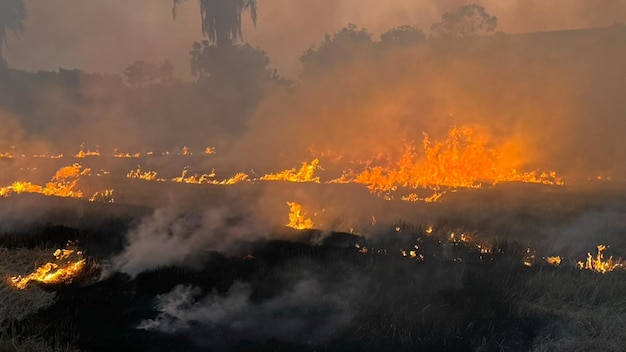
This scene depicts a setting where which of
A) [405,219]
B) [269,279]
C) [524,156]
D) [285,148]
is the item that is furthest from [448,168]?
[269,279]

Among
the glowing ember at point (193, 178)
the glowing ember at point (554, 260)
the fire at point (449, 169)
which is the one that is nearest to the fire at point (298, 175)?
the fire at point (449, 169)

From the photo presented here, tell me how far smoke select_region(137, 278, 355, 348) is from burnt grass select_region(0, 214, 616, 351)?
0.05 m

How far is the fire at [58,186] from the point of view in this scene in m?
17.6

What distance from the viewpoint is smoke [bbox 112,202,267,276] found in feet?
32.8

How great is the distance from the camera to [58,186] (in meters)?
19.4

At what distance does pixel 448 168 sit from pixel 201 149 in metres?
18.5

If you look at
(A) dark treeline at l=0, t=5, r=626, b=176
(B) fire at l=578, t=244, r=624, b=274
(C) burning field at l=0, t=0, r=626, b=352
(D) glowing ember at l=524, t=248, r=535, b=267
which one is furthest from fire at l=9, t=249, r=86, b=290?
(A) dark treeline at l=0, t=5, r=626, b=176

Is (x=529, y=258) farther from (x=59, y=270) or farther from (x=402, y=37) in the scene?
(x=402, y=37)

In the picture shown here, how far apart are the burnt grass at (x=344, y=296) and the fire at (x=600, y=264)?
98 cm

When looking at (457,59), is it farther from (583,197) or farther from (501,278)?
(501,278)

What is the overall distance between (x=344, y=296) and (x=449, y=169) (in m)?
14.6

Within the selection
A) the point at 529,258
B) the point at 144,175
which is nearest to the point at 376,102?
the point at 144,175

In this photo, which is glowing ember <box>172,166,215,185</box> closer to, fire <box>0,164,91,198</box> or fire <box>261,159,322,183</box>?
fire <box>261,159,322,183</box>

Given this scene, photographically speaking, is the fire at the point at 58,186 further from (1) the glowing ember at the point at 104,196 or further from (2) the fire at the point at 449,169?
(2) the fire at the point at 449,169
